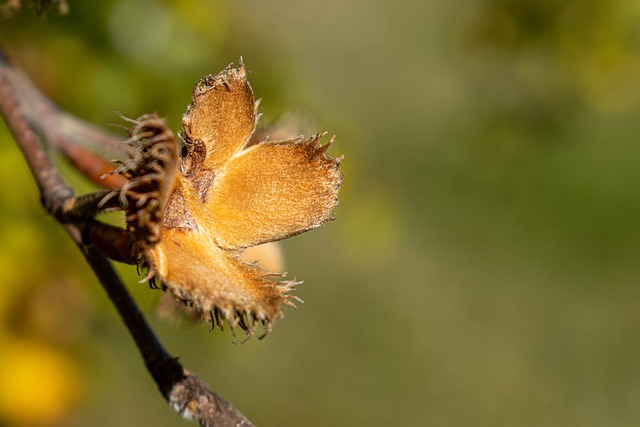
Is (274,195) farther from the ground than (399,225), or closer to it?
closer to it

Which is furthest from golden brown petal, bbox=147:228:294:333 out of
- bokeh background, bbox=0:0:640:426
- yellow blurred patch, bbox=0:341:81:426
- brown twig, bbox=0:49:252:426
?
yellow blurred patch, bbox=0:341:81:426

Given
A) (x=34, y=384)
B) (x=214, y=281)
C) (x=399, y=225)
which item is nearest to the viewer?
(x=214, y=281)

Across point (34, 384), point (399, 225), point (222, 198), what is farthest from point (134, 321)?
point (399, 225)

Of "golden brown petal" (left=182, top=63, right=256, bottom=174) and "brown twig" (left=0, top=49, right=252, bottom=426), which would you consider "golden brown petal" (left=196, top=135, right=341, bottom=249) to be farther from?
"brown twig" (left=0, top=49, right=252, bottom=426)

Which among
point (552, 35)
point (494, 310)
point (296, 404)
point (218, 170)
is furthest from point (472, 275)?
point (218, 170)

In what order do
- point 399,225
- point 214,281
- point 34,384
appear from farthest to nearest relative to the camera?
point 399,225 < point 34,384 < point 214,281

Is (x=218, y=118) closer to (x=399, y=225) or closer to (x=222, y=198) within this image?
(x=222, y=198)

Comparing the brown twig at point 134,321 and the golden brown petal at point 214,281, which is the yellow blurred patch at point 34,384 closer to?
the brown twig at point 134,321
